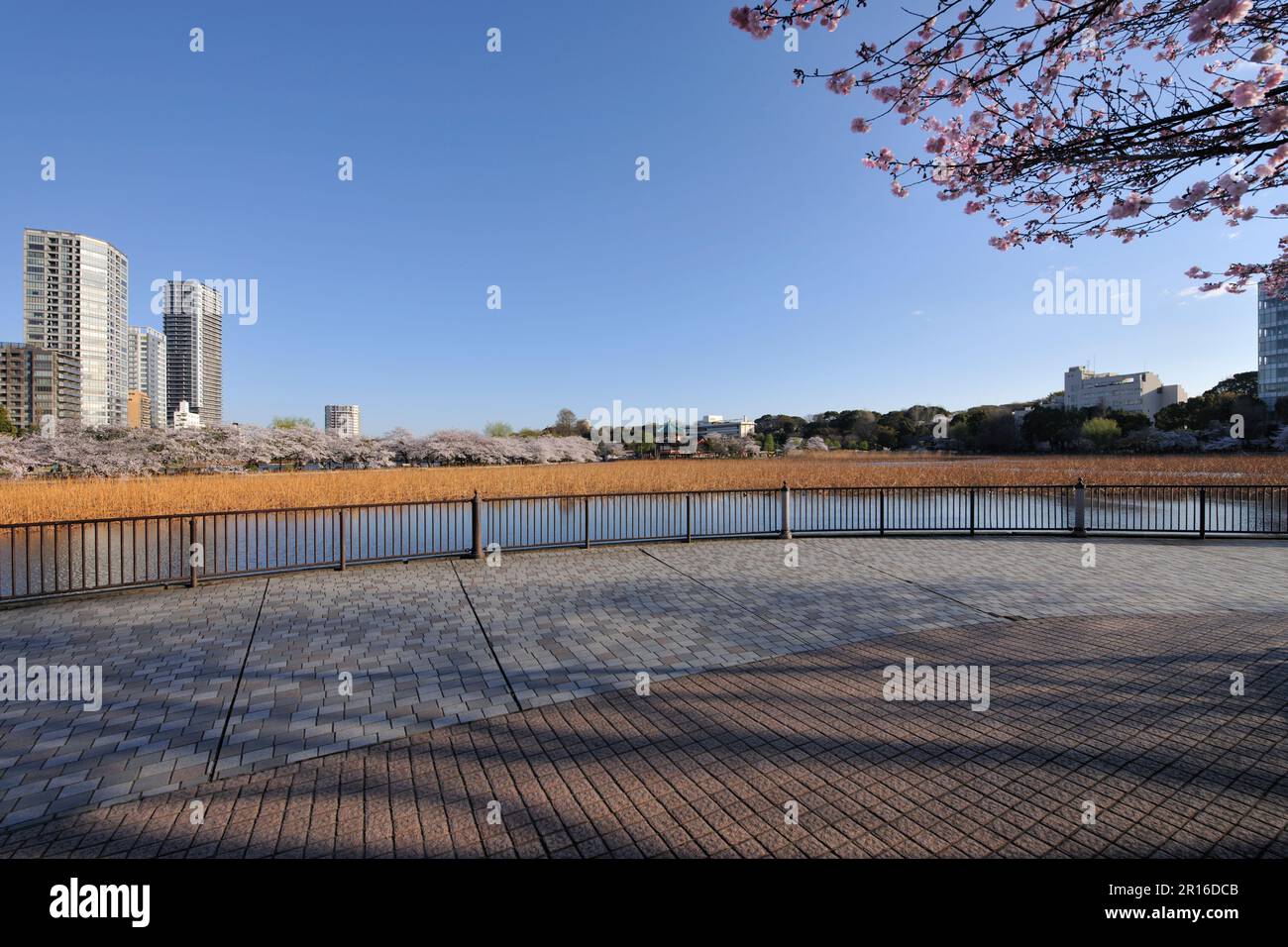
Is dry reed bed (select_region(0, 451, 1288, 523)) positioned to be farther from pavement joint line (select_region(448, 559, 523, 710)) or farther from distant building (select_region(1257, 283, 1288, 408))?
distant building (select_region(1257, 283, 1288, 408))

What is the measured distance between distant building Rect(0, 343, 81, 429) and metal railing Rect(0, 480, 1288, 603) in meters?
115

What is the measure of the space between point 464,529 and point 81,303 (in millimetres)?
141529

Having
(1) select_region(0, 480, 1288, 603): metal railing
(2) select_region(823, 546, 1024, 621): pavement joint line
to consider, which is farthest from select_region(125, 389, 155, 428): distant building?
(2) select_region(823, 546, 1024, 621): pavement joint line

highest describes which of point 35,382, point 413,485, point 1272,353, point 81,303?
point 81,303

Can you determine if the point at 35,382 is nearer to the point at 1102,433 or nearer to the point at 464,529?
the point at 464,529

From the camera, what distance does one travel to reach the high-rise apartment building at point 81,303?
333 ft

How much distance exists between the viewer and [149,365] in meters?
144

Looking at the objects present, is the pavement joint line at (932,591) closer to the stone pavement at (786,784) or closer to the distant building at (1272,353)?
the stone pavement at (786,784)

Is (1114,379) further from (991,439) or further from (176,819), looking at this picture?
(176,819)

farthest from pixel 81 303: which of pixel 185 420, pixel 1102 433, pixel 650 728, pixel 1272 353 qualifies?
pixel 1272 353

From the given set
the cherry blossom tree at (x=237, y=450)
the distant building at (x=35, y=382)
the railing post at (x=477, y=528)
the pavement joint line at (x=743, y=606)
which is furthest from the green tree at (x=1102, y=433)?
the distant building at (x=35, y=382)

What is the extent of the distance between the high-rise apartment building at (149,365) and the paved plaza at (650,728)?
165761 mm

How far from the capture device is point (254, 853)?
2.89 meters
